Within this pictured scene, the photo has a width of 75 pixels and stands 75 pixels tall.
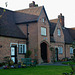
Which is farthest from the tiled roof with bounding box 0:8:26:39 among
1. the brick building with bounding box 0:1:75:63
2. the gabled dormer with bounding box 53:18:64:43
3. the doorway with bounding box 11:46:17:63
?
the gabled dormer with bounding box 53:18:64:43

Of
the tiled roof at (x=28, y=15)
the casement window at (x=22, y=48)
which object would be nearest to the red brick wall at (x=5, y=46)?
the casement window at (x=22, y=48)

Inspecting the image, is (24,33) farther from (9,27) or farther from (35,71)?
(35,71)

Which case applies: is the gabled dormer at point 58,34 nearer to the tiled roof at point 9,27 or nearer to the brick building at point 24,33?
the brick building at point 24,33

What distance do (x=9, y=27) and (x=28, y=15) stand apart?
4534mm

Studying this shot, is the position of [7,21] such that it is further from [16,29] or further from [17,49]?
[17,49]

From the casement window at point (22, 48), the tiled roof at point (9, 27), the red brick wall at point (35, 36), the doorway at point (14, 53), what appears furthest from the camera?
the red brick wall at point (35, 36)

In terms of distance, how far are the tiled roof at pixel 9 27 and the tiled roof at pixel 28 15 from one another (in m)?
1.15

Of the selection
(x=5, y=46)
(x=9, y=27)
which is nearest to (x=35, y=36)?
(x=9, y=27)

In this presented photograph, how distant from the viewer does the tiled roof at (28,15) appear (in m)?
28.1

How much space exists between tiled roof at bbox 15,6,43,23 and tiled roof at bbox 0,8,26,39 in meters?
1.15

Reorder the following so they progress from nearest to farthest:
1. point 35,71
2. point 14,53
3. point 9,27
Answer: point 35,71 → point 14,53 → point 9,27

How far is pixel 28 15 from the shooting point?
95.5ft

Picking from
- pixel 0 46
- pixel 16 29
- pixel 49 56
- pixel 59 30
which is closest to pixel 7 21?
pixel 16 29

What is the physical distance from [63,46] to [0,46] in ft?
60.0
